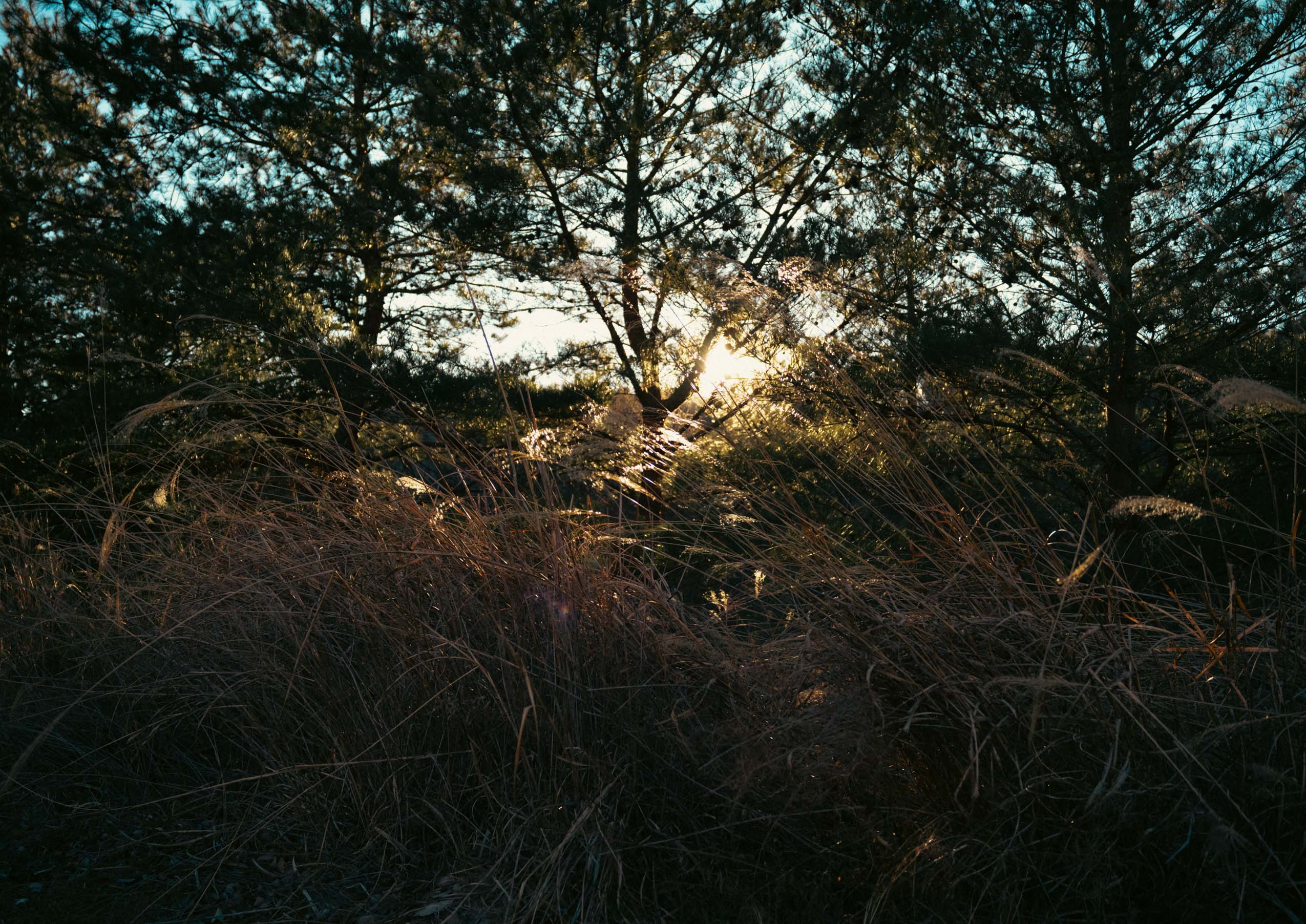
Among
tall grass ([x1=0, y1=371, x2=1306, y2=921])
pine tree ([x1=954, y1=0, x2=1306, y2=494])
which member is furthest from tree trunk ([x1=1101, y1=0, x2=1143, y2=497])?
tall grass ([x1=0, y1=371, x2=1306, y2=921])

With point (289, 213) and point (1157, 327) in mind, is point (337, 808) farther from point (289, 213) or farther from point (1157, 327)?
point (289, 213)

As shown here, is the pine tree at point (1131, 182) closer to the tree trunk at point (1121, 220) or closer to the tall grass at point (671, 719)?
the tree trunk at point (1121, 220)

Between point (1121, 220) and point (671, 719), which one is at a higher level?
point (1121, 220)

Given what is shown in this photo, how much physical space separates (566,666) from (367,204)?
7713 mm

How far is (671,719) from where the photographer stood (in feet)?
7.03

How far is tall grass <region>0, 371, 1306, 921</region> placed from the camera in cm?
174

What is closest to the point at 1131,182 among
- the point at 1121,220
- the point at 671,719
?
the point at 1121,220

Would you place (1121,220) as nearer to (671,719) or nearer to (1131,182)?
(1131,182)

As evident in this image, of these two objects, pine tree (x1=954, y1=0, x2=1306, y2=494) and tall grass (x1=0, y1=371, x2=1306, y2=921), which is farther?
pine tree (x1=954, y1=0, x2=1306, y2=494)

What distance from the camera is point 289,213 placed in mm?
9477

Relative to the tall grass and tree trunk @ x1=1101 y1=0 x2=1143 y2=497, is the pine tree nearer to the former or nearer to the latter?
tree trunk @ x1=1101 y1=0 x2=1143 y2=497

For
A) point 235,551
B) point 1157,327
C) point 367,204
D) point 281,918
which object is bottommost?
point 281,918

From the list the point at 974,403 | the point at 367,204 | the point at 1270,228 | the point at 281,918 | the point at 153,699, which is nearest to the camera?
the point at 281,918

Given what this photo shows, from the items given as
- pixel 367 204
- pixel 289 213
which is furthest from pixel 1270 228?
pixel 289 213
